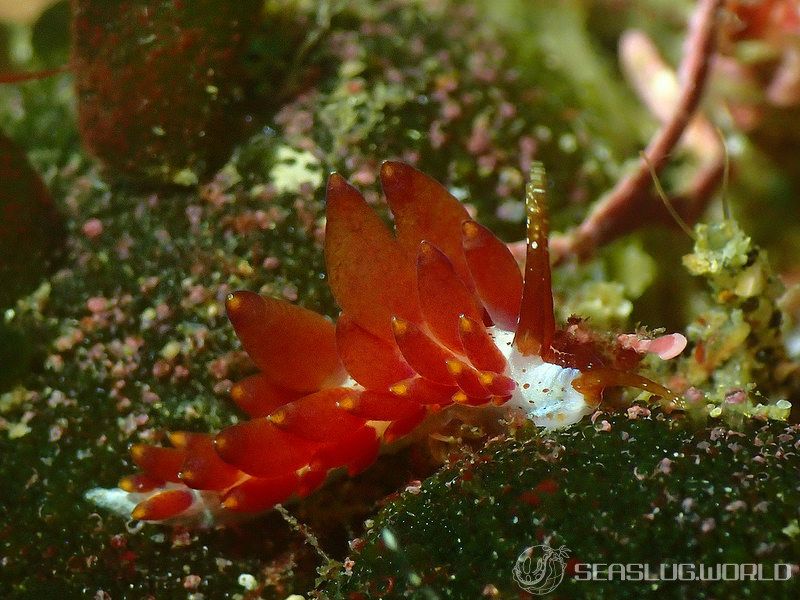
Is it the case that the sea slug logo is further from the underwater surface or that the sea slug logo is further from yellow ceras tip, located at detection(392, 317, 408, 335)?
yellow ceras tip, located at detection(392, 317, 408, 335)

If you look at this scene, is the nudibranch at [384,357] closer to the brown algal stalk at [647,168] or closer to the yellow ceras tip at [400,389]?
the yellow ceras tip at [400,389]

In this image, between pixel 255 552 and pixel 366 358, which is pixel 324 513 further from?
pixel 366 358

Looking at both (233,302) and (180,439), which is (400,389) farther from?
(180,439)

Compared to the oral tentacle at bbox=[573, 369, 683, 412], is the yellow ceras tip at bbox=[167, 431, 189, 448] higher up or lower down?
lower down

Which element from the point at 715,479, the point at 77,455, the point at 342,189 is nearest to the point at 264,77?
the point at 342,189

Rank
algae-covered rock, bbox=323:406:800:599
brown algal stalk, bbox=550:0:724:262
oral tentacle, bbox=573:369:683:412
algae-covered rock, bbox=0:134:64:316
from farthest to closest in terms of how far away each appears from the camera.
Result: brown algal stalk, bbox=550:0:724:262
algae-covered rock, bbox=0:134:64:316
oral tentacle, bbox=573:369:683:412
algae-covered rock, bbox=323:406:800:599

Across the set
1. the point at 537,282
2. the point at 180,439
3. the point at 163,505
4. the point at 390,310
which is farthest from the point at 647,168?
the point at 163,505

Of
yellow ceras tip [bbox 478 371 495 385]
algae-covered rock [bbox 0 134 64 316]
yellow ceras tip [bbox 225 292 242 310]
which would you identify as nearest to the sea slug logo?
yellow ceras tip [bbox 478 371 495 385]
